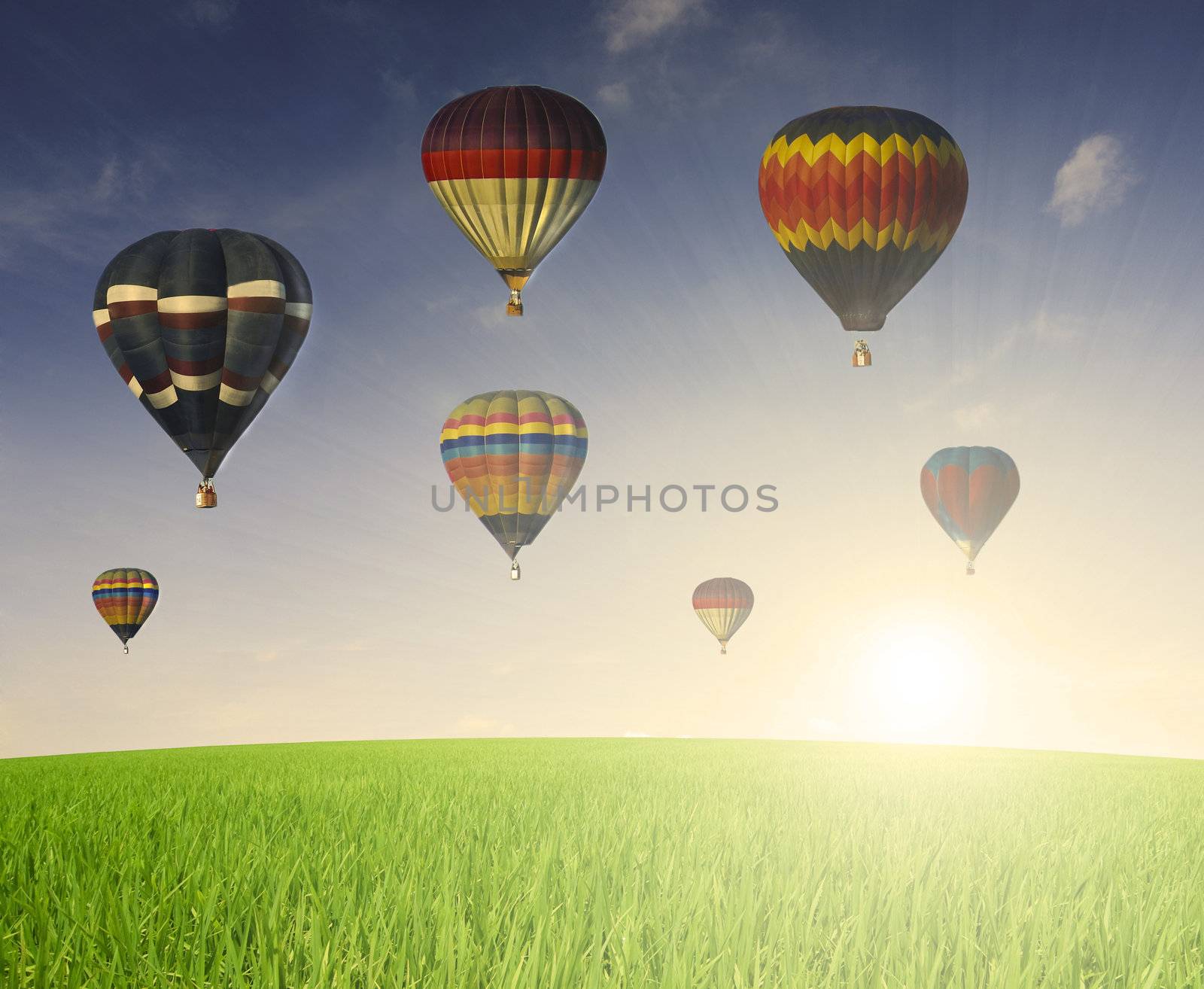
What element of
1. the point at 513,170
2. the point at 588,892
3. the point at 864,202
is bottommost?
the point at 588,892

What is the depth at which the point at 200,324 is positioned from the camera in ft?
51.4

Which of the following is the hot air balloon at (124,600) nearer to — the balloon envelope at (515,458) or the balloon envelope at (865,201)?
the balloon envelope at (515,458)

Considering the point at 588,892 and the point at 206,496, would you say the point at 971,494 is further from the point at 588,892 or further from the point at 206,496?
the point at 588,892

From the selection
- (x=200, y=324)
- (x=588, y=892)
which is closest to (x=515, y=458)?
(x=200, y=324)

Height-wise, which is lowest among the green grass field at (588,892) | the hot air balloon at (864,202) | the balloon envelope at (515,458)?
the green grass field at (588,892)

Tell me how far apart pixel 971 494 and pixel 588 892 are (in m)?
20.1

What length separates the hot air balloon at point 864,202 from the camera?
15.4 metres

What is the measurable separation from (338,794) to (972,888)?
6.65 meters

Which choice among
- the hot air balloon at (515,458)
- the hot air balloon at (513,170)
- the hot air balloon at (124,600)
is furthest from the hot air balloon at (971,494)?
the hot air balloon at (124,600)

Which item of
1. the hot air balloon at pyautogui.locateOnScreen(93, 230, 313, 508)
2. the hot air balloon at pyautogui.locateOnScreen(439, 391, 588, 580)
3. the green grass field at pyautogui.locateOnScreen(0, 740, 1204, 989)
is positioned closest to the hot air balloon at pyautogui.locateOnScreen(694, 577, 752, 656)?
the hot air balloon at pyautogui.locateOnScreen(439, 391, 588, 580)

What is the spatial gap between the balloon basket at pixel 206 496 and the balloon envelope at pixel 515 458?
5.80 metres

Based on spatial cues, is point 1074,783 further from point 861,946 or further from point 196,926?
point 196,926

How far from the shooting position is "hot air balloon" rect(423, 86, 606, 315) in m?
16.5

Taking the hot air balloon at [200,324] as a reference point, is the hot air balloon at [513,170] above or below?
above
